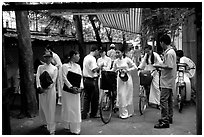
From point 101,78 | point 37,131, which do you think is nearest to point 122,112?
point 101,78

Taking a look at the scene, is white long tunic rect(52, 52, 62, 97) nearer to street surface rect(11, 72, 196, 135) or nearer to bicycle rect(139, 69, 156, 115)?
street surface rect(11, 72, 196, 135)

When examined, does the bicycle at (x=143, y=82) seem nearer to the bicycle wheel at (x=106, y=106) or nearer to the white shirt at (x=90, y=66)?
the bicycle wheel at (x=106, y=106)

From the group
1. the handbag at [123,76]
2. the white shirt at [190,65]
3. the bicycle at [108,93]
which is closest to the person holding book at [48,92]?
the bicycle at [108,93]

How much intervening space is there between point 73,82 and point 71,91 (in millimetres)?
199

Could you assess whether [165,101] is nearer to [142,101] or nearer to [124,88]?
[124,88]

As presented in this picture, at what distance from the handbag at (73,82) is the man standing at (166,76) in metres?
1.69

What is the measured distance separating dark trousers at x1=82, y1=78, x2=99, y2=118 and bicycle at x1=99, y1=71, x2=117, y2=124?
0.19 m

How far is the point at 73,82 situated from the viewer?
568 cm

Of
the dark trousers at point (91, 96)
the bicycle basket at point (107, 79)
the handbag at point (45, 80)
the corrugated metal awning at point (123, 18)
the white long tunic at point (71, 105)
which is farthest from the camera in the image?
the corrugated metal awning at point (123, 18)

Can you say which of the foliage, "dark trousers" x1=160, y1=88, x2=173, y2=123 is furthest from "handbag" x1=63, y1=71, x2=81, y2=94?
the foliage

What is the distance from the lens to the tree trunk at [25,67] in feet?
23.2

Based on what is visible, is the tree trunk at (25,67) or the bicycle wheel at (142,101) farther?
the bicycle wheel at (142,101)

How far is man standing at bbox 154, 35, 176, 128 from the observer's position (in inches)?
229

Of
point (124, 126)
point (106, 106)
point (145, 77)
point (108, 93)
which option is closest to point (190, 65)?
point (145, 77)
